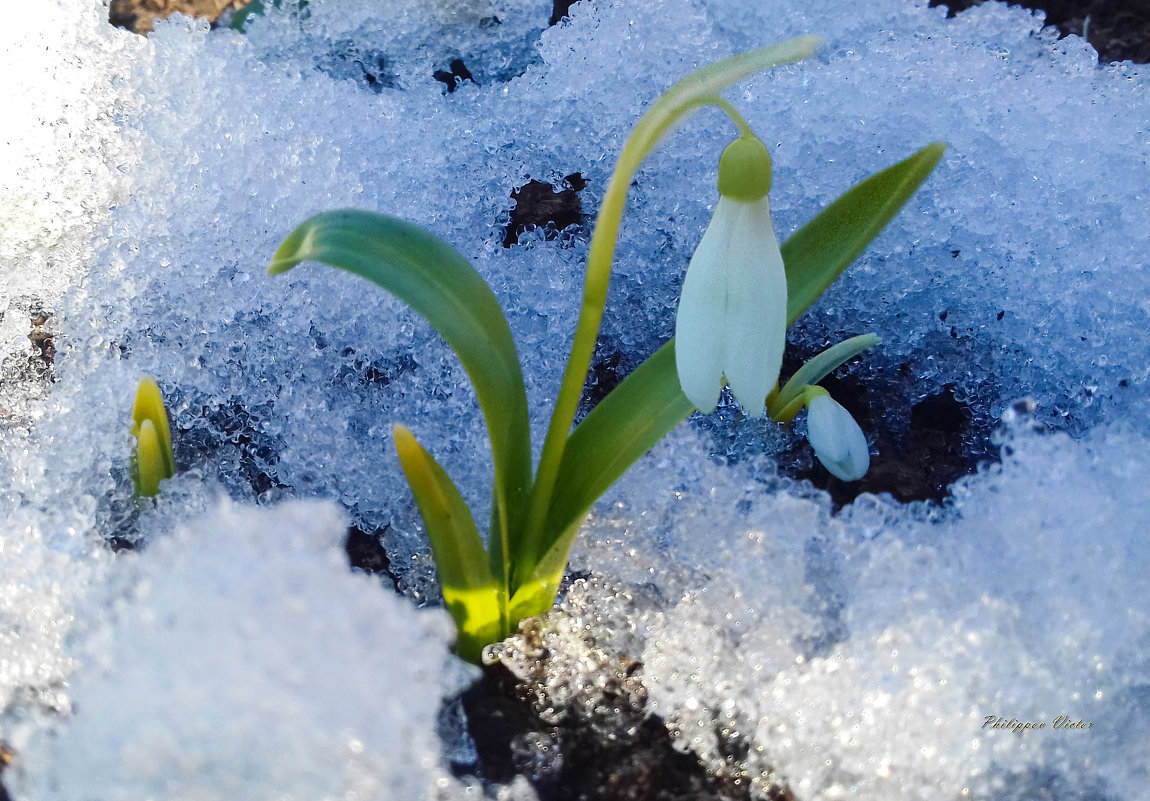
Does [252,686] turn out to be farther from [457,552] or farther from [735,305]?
[735,305]

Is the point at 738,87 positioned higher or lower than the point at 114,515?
higher

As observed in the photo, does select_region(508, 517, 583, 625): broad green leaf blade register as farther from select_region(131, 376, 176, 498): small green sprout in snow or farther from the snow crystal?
select_region(131, 376, 176, 498): small green sprout in snow

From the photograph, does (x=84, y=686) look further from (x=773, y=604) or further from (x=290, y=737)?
(x=773, y=604)

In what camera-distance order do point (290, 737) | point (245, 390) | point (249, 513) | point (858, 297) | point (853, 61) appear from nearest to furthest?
point (290, 737), point (249, 513), point (245, 390), point (858, 297), point (853, 61)

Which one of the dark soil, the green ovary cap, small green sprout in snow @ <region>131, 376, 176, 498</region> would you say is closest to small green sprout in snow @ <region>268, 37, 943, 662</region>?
the green ovary cap

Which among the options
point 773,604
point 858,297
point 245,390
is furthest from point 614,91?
point 773,604

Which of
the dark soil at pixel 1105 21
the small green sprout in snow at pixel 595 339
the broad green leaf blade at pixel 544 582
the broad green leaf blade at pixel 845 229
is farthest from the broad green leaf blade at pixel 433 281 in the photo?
the dark soil at pixel 1105 21

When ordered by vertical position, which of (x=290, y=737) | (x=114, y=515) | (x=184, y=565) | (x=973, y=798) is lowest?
(x=973, y=798)
